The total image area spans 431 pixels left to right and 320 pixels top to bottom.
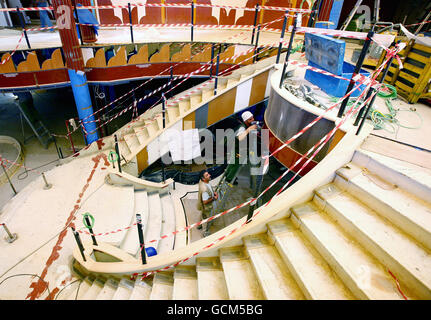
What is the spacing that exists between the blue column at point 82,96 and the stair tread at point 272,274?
595 cm

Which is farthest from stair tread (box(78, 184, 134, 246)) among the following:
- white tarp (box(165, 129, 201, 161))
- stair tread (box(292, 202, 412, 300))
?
stair tread (box(292, 202, 412, 300))

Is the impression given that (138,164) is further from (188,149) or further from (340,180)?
(340,180)

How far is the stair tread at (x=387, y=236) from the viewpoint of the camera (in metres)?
1.94

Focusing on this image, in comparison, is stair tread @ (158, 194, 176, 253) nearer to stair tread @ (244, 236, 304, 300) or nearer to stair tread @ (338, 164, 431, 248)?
stair tread @ (244, 236, 304, 300)

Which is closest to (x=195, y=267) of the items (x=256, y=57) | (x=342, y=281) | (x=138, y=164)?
(x=342, y=281)

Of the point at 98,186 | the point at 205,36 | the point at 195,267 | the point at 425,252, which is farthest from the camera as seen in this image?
the point at 205,36

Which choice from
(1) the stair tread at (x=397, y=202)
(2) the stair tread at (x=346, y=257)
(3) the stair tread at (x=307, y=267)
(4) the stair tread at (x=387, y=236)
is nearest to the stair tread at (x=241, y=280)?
(3) the stair tread at (x=307, y=267)

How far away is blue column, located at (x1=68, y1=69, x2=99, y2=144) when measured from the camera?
20.4 feet

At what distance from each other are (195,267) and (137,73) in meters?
6.03

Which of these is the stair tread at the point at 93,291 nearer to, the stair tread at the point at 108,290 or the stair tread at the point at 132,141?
the stair tread at the point at 108,290

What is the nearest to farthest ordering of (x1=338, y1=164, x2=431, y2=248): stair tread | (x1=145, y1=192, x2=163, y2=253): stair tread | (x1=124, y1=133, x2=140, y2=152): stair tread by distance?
(x1=338, y1=164, x2=431, y2=248): stair tread < (x1=145, y1=192, x2=163, y2=253): stair tread < (x1=124, y1=133, x2=140, y2=152): stair tread

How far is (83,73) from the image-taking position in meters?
6.24

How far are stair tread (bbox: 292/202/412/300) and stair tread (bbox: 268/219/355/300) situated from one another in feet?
0.20

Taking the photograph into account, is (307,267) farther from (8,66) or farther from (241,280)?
(8,66)
